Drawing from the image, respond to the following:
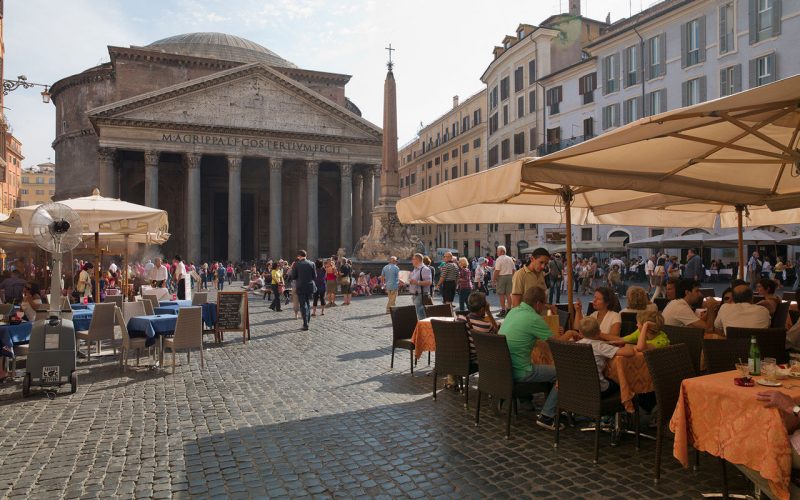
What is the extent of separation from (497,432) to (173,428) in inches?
107

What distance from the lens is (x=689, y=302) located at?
5.82 meters

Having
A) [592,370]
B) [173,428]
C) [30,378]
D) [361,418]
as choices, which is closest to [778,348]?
[592,370]

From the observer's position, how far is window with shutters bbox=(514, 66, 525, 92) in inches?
1345

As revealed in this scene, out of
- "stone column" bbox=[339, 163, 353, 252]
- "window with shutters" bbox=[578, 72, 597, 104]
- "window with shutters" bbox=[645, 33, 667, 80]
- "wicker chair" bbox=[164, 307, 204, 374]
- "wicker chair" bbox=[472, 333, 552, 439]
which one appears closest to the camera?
"wicker chair" bbox=[472, 333, 552, 439]

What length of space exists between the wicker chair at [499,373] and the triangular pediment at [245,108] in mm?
29446

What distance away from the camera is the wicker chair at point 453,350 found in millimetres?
→ 5195

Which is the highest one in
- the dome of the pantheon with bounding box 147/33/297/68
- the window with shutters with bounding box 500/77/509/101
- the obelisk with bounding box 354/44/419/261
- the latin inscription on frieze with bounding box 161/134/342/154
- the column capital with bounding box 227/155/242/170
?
the dome of the pantheon with bounding box 147/33/297/68

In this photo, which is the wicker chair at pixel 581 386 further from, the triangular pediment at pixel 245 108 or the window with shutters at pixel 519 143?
the window with shutters at pixel 519 143

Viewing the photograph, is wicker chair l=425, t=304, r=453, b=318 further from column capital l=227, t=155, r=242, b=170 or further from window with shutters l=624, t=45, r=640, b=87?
column capital l=227, t=155, r=242, b=170

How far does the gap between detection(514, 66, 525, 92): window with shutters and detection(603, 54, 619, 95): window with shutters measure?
23.4 ft

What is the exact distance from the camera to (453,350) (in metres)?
5.32

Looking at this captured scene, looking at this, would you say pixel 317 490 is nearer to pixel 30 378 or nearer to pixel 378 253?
pixel 30 378

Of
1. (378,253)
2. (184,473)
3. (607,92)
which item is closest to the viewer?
(184,473)

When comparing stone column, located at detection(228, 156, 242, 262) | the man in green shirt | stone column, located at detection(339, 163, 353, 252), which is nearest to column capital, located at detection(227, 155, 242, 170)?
stone column, located at detection(228, 156, 242, 262)
